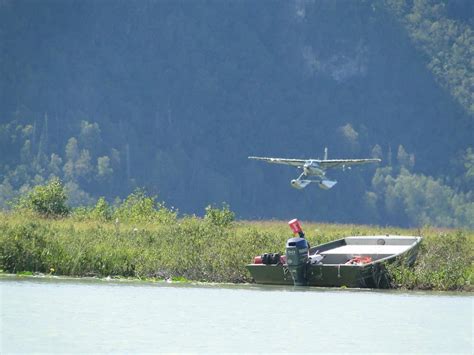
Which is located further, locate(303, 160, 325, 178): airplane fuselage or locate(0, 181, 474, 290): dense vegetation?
locate(303, 160, 325, 178): airplane fuselage

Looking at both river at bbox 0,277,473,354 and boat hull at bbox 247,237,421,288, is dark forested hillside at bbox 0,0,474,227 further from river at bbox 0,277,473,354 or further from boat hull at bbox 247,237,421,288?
river at bbox 0,277,473,354

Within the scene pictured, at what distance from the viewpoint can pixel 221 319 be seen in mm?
26922

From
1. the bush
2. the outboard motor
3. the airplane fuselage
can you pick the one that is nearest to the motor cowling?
the outboard motor

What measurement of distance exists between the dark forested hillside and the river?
4291 inches

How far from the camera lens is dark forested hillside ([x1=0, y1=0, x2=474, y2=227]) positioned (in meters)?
151

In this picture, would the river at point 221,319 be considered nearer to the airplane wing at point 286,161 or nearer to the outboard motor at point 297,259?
the outboard motor at point 297,259

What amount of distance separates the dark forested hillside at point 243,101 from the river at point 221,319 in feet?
358

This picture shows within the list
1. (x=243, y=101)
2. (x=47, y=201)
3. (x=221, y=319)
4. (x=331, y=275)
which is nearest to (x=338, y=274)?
(x=331, y=275)

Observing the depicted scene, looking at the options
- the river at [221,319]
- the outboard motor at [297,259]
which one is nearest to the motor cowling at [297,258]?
the outboard motor at [297,259]

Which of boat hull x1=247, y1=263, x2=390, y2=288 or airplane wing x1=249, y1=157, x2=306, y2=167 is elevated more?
airplane wing x1=249, y1=157, x2=306, y2=167

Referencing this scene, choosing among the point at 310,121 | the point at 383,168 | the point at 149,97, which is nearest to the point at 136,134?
the point at 149,97

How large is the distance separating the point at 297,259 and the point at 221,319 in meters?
6.57

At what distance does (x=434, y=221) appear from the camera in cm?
13775

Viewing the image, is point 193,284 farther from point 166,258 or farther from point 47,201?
point 47,201
